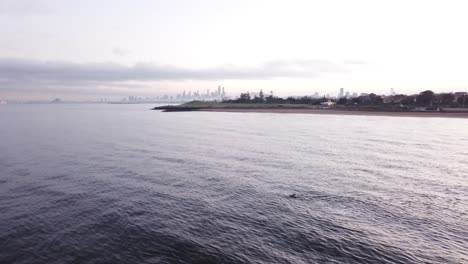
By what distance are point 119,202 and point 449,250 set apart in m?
22.9

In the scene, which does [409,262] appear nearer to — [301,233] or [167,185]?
[301,233]

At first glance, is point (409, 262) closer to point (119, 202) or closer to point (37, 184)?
point (119, 202)

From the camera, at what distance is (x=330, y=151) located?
156 ft

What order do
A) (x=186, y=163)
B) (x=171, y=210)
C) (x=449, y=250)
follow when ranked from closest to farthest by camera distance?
1. (x=449, y=250)
2. (x=171, y=210)
3. (x=186, y=163)

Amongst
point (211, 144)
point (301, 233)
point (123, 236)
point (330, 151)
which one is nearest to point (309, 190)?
point (301, 233)

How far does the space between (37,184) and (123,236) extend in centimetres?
1613

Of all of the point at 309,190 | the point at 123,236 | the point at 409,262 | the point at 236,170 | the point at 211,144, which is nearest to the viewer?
the point at 409,262

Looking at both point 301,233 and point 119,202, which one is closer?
point 301,233

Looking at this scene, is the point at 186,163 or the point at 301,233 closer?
the point at 301,233

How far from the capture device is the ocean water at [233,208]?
16.6 metres

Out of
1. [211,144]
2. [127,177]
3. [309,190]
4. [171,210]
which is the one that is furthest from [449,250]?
[211,144]

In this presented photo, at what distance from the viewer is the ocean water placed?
16625mm

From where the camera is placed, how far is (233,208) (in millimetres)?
23031

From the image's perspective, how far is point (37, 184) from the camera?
28.8 meters
